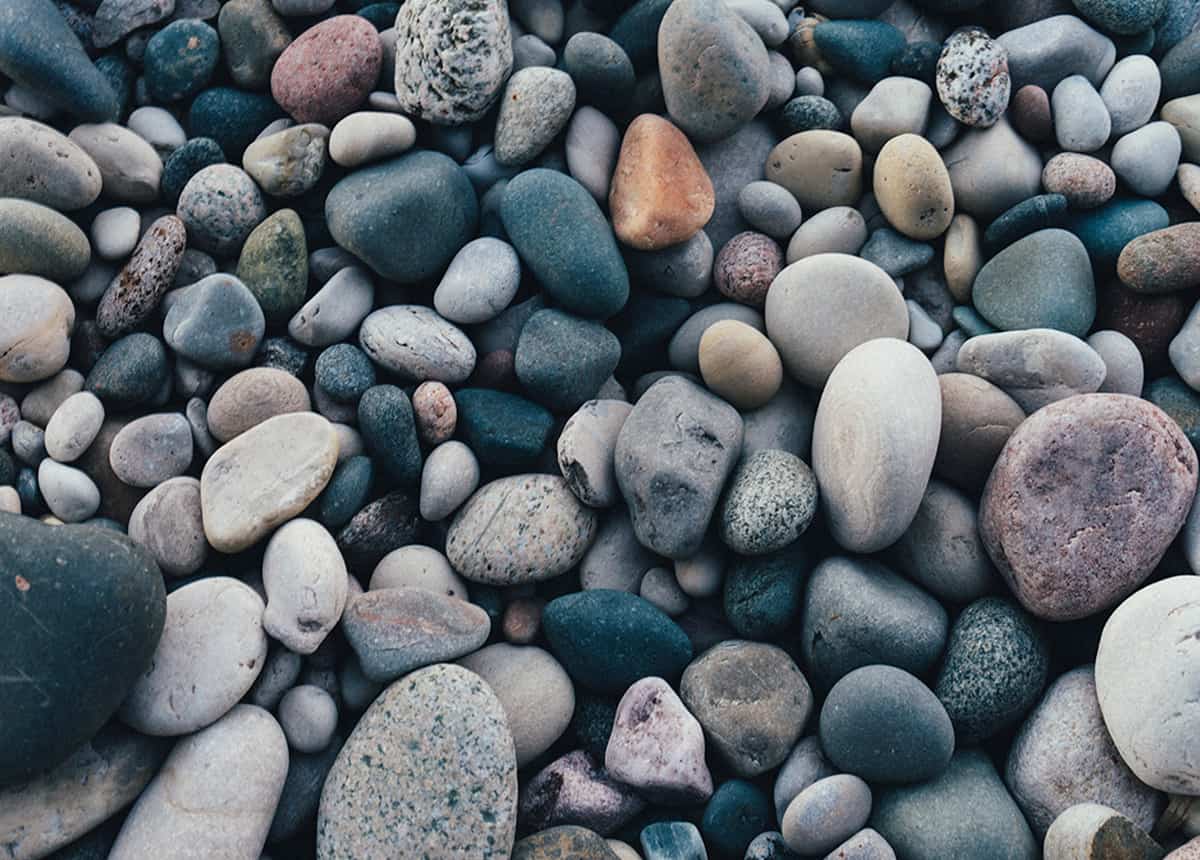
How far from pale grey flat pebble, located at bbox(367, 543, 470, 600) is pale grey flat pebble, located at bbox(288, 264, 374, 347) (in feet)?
1.73

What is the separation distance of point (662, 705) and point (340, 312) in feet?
3.66

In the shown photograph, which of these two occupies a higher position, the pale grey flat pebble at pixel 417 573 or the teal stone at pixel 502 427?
the teal stone at pixel 502 427

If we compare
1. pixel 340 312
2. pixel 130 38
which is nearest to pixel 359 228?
pixel 340 312

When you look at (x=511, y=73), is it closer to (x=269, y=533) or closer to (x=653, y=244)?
(x=653, y=244)

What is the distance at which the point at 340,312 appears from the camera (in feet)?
7.16

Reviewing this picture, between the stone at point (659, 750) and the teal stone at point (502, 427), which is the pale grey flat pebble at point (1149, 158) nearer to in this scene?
the teal stone at point (502, 427)

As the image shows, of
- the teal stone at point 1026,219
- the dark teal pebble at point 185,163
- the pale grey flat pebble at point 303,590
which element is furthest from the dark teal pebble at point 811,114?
the pale grey flat pebble at point 303,590

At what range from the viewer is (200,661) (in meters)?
1.80

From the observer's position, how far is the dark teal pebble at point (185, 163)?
227 centimetres

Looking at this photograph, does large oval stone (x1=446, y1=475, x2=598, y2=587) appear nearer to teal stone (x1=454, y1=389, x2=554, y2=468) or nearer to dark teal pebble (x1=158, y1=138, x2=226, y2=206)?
teal stone (x1=454, y1=389, x2=554, y2=468)

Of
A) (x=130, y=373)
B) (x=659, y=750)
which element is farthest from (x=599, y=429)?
(x=130, y=373)

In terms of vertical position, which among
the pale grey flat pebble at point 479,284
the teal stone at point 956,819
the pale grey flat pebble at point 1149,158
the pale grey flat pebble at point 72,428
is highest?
the pale grey flat pebble at point 1149,158

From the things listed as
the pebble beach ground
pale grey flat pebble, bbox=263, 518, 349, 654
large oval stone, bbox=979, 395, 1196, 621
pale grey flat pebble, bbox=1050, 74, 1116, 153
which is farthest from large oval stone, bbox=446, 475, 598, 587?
pale grey flat pebble, bbox=1050, 74, 1116, 153

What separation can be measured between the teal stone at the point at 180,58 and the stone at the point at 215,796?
4.94ft
